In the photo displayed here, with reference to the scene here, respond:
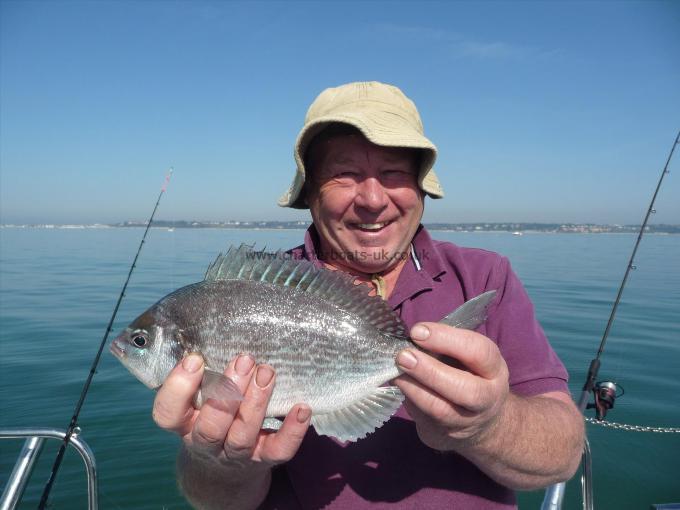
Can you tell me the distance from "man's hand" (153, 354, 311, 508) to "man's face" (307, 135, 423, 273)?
126 centimetres

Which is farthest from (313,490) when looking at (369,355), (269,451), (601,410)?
(601,410)

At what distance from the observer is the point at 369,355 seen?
2.55 meters

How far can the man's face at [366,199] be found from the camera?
314 centimetres

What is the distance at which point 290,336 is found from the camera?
8.36 ft

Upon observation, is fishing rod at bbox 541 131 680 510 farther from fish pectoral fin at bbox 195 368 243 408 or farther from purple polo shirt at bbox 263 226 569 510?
fish pectoral fin at bbox 195 368 243 408

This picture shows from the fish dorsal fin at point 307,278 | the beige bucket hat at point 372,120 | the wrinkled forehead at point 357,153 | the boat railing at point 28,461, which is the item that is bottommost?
the boat railing at point 28,461

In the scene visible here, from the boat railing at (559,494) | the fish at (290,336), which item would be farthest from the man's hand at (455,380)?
the boat railing at (559,494)

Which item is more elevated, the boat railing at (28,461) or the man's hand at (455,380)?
the man's hand at (455,380)

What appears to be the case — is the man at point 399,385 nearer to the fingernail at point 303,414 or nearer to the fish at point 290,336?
the fingernail at point 303,414

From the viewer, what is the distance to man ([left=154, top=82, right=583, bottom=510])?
2129 mm

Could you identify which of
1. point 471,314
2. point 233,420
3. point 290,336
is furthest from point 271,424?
point 471,314

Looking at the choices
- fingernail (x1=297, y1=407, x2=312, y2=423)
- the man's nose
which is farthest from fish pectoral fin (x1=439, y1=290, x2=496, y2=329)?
the man's nose

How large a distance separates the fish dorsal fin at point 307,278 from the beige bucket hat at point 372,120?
0.85 m

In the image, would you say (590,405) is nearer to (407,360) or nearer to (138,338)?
(407,360)
